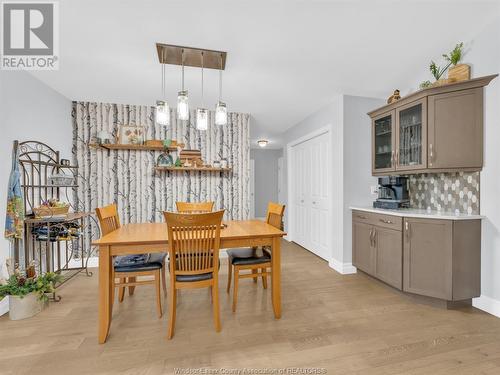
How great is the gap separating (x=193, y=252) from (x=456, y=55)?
10.2 feet

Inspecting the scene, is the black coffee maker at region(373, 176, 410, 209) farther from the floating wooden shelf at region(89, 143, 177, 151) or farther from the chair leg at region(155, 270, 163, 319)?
the floating wooden shelf at region(89, 143, 177, 151)

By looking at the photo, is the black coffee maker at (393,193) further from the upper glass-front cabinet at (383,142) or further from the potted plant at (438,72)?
the potted plant at (438,72)

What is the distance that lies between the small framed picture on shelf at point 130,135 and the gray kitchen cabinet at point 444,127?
354 centimetres

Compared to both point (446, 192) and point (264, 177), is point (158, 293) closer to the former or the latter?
point (446, 192)

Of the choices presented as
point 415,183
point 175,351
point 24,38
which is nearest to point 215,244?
point 175,351

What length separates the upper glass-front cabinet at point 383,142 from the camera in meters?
2.91

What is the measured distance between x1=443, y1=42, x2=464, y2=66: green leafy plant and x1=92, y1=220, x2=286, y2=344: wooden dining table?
2470 mm

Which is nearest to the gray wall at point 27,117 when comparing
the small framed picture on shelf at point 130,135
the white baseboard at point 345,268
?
the small framed picture on shelf at point 130,135

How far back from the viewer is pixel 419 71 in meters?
2.77

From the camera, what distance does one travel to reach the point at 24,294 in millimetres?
2111

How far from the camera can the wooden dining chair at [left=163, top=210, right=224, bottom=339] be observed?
1769mm

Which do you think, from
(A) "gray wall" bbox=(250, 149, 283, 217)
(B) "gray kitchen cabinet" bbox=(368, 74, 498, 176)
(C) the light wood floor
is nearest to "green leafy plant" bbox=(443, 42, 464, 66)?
(B) "gray kitchen cabinet" bbox=(368, 74, 498, 176)

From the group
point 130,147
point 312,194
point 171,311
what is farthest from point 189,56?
point 312,194

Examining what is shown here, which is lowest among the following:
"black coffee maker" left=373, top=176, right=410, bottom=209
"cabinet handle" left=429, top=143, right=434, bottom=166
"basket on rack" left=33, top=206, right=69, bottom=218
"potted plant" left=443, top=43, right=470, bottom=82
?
"basket on rack" left=33, top=206, right=69, bottom=218
